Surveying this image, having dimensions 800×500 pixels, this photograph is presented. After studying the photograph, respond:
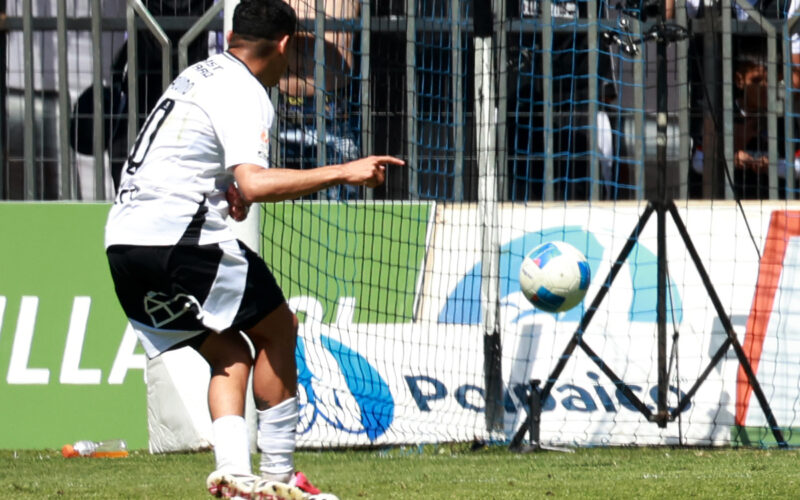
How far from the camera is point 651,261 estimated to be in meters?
7.17

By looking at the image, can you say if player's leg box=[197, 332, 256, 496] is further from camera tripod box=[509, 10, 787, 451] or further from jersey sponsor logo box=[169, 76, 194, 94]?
camera tripod box=[509, 10, 787, 451]

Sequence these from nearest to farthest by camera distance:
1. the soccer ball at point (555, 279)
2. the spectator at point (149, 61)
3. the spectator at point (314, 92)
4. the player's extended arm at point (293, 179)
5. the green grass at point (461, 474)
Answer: the player's extended arm at point (293, 179), the green grass at point (461, 474), the soccer ball at point (555, 279), the spectator at point (314, 92), the spectator at point (149, 61)

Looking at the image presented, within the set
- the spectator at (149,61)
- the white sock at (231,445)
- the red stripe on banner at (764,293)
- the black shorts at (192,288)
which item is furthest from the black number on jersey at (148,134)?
the spectator at (149,61)

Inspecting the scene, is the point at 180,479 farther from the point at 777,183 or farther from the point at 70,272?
the point at 777,183

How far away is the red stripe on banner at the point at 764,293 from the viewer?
6.83 meters

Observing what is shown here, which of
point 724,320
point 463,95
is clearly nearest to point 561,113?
point 463,95

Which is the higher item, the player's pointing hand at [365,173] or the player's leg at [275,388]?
the player's pointing hand at [365,173]

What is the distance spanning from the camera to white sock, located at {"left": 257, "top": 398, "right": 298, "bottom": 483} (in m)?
4.04

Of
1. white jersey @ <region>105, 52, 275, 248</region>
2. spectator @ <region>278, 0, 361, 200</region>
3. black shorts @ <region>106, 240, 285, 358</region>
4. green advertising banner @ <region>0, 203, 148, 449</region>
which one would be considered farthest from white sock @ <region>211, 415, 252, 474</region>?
spectator @ <region>278, 0, 361, 200</region>

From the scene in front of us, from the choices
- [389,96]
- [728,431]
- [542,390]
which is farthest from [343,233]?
[728,431]

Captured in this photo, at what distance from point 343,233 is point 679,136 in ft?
8.26

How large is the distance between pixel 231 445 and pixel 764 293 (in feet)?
13.5

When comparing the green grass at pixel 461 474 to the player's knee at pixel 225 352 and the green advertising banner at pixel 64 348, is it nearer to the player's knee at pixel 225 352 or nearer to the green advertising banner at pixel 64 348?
the green advertising banner at pixel 64 348

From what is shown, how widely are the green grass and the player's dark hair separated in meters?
1.72
